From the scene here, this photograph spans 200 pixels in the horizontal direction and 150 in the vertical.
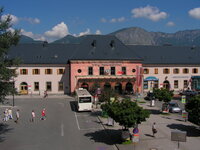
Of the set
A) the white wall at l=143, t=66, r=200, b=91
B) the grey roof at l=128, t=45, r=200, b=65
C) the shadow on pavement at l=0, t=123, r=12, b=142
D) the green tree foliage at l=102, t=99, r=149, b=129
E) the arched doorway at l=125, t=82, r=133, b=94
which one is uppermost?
the grey roof at l=128, t=45, r=200, b=65

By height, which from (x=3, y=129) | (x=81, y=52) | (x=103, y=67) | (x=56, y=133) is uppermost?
(x=81, y=52)

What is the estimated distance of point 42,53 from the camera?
58656 mm

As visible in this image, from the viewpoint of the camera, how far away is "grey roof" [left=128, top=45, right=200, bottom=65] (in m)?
61.2

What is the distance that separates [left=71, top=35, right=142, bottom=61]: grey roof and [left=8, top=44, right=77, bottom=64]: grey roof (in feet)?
17.6

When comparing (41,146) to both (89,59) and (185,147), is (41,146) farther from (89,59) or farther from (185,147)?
(89,59)

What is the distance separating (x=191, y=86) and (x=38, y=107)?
39.0m

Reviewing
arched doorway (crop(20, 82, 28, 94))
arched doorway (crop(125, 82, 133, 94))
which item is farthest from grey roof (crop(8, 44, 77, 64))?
arched doorway (crop(125, 82, 133, 94))

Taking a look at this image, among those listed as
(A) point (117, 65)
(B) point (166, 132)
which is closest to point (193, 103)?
(B) point (166, 132)

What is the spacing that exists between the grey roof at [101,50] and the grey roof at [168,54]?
253 inches

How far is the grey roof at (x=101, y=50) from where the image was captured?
178ft

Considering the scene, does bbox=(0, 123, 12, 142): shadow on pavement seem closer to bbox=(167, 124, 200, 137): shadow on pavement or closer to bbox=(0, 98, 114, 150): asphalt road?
bbox=(0, 98, 114, 150): asphalt road

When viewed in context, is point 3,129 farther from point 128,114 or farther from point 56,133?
point 128,114

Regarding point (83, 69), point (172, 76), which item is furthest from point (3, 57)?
point (172, 76)

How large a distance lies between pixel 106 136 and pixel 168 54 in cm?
4442
